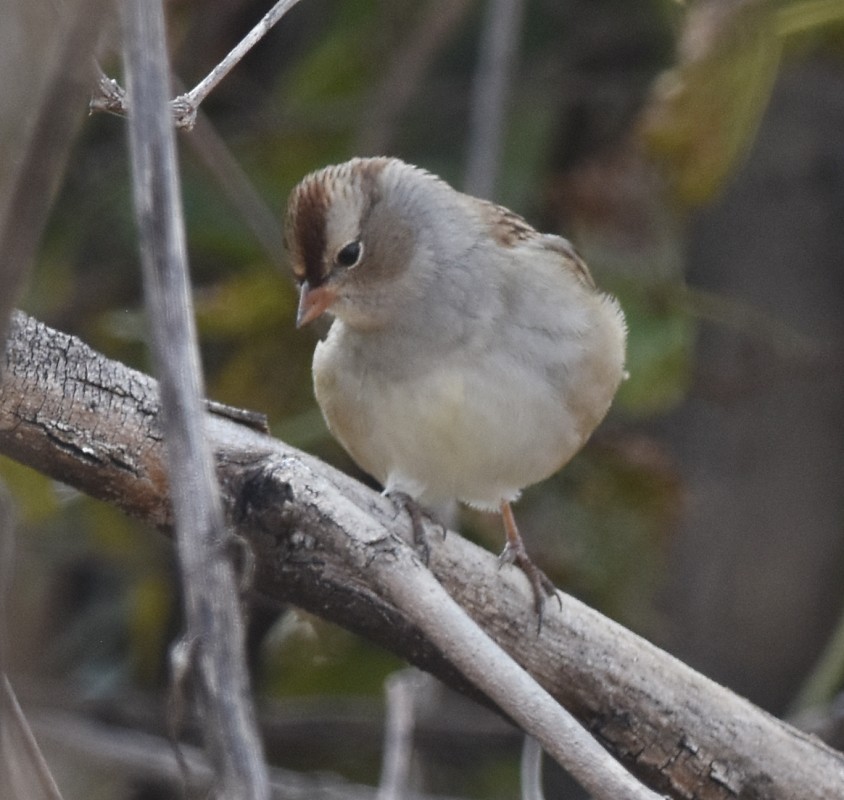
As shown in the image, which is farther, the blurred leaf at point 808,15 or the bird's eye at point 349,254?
the blurred leaf at point 808,15

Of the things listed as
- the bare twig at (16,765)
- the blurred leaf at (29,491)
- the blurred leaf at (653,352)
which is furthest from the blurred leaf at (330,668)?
the bare twig at (16,765)

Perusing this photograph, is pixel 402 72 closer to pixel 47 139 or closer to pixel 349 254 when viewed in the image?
pixel 349 254

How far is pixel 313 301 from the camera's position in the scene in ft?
7.79

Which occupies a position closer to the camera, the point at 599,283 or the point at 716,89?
the point at 716,89

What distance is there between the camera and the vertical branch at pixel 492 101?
10.6ft

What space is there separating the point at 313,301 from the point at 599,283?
3.67 feet

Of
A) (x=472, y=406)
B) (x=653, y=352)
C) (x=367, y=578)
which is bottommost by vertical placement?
(x=367, y=578)

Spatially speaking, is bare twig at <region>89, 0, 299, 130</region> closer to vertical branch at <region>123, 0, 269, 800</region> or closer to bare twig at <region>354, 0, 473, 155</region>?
vertical branch at <region>123, 0, 269, 800</region>

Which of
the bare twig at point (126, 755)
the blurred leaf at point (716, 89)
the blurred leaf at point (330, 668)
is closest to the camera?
the bare twig at point (126, 755)

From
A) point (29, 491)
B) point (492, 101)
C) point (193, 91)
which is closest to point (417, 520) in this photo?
point (193, 91)

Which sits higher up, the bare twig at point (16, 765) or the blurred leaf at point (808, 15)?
the blurred leaf at point (808, 15)

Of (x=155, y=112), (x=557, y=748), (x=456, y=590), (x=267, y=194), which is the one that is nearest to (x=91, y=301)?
(x=267, y=194)

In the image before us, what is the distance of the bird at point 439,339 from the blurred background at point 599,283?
0.64 m

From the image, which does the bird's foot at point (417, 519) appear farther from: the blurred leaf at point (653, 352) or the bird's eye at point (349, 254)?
the blurred leaf at point (653, 352)
